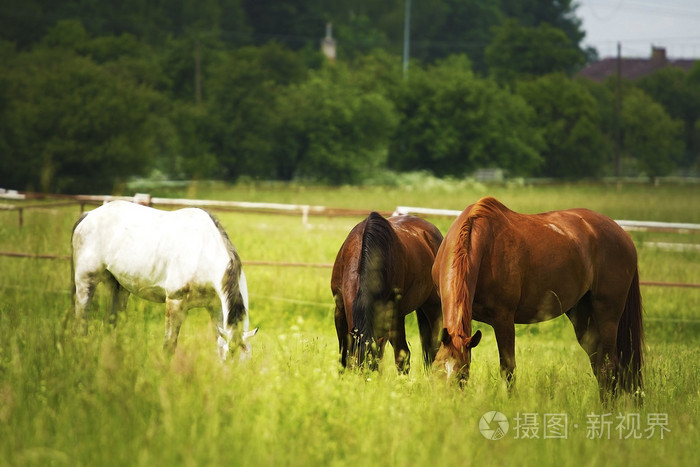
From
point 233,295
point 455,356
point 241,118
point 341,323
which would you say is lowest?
point 341,323

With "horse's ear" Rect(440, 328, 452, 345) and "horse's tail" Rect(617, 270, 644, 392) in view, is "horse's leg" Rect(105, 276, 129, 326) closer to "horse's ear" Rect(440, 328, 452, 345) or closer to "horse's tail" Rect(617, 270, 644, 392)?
"horse's ear" Rect(440, 328, 452, 345)

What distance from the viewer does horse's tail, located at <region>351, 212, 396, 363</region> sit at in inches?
237

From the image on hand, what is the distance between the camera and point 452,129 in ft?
170

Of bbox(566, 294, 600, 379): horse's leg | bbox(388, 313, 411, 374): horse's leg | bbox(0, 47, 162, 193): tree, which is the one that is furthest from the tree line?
bbox(566, 294, 600, 379): horse's leg

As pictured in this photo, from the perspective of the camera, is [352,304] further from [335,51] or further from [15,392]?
[335,51]

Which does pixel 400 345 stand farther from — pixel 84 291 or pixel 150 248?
pixel 84 291

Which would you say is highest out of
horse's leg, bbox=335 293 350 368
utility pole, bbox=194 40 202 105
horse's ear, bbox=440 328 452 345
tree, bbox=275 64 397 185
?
utility pole, bbox=194 40 202 105

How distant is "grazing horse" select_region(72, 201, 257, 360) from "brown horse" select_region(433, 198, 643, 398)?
60.1 inches

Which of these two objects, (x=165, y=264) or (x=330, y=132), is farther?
(x=330, y=132)

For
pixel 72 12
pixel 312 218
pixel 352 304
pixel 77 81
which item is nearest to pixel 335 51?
pixel 72 12

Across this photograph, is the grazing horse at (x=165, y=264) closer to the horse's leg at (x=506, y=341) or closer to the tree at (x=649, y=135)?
the horse's leg at (x=506, y=341)

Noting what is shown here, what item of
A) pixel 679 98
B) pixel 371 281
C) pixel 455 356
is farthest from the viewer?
pixel 679 98

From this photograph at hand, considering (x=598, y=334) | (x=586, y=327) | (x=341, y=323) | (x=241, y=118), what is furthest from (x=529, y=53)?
(x=341, y=323)

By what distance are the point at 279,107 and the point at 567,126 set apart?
927 inches
